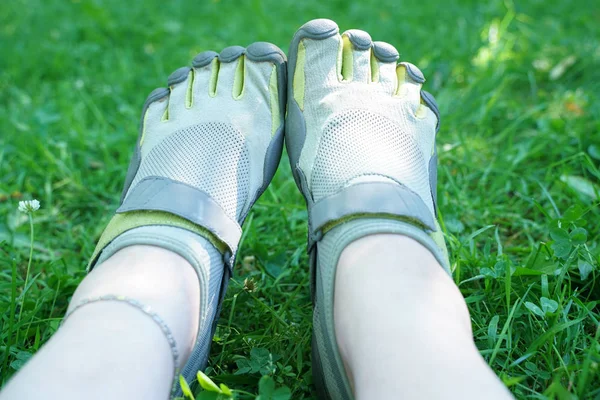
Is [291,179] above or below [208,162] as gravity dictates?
below

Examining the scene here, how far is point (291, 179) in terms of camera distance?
1766 millimetres

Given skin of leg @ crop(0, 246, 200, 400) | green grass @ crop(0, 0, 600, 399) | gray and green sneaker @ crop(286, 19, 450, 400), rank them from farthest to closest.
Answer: green grass @ crop(0, 0, 600, 399), gray and green sneaker @ crop(286, 19, 450, 400), skin of leg @ crop(0, 246, 200, 400)

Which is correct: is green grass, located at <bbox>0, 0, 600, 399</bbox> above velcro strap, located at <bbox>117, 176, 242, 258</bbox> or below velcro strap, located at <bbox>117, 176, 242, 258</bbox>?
below

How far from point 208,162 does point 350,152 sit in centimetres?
33

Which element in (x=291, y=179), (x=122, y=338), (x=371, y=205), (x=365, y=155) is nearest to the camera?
(x=122, y=338)

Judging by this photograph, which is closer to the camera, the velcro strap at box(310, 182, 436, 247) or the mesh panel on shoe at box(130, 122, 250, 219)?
the velcro strap at box(310, 182, 436, 247)

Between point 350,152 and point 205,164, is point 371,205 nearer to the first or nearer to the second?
point 350,152

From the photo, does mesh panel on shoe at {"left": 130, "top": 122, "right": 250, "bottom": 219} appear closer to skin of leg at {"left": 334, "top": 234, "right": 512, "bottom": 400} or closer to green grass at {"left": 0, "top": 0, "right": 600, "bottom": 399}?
green grass at {"left": 0, "top": 0, "right": 600, "bottom": 399}

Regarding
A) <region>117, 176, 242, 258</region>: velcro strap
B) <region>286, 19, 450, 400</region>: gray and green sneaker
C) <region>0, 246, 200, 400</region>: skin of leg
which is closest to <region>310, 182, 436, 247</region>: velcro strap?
<region>286, 19, 450, 400</region>: gray and green sneaker

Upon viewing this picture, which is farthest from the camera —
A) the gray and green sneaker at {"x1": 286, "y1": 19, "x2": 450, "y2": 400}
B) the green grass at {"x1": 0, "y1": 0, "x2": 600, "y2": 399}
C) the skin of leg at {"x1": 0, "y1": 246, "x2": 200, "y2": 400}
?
the green grass at {"x1": 0, "y1": 0, "x2": 600, "y2": 399}

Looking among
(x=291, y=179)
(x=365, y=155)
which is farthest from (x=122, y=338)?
(x=291, y=179)

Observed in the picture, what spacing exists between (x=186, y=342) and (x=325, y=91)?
783 mm

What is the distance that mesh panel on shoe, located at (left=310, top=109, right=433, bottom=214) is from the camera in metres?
1.27

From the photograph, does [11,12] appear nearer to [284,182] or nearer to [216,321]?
[284,182]
